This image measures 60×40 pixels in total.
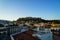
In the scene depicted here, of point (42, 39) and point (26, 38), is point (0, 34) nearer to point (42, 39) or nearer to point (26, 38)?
point (26, 38)

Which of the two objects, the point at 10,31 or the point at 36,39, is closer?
the point at 36,39

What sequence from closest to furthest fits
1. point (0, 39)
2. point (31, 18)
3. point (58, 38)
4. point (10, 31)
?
point (0, 39) < point (58, 38) < point (10, 31) < point (31, 18)

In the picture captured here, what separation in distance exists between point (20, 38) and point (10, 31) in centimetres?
439

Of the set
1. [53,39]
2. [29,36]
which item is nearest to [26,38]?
[29,36]

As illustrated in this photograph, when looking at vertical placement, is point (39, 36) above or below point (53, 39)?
above

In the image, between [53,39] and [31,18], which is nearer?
[53,39]

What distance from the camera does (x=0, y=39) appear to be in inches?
440

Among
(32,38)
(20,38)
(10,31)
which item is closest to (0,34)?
(10,31)

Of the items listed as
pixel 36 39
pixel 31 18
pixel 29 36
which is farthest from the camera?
pixel 31 18

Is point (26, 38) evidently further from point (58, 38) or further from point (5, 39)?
point (58, 38)

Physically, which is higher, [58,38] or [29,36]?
[29,36]

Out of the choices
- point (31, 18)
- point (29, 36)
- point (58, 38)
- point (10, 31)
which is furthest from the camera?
point (31, 18)

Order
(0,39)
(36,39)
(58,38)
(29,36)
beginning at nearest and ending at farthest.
Result: 1. (36,39)
2. (29,36)
3. (0,39)
4. (58,38)

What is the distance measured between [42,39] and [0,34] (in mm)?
4934
